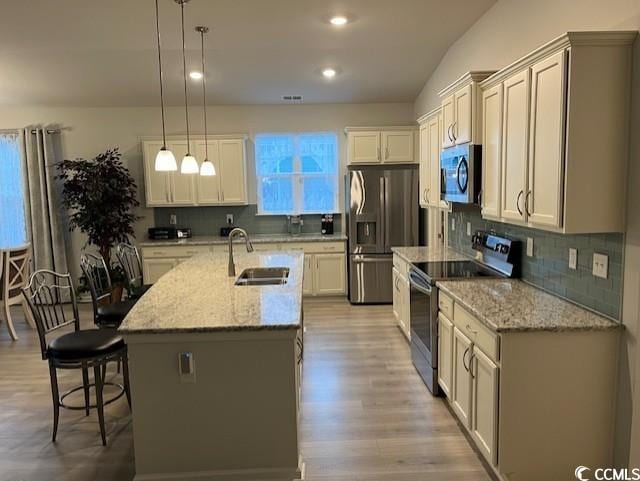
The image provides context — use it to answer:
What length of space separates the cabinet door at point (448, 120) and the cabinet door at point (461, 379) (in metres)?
1.63

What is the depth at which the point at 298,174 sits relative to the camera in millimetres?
6551

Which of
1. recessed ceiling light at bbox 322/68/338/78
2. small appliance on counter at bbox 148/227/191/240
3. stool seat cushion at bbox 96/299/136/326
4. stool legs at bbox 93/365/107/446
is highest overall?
recessed ceiling light at bbox 322/68/338/78

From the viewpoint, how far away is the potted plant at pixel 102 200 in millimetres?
5625

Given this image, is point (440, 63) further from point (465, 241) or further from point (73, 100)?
point (73, 100)

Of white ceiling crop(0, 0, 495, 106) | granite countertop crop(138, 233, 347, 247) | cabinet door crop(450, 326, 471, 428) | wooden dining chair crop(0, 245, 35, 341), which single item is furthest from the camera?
granite countertop crop(138, 233, 347, 247)

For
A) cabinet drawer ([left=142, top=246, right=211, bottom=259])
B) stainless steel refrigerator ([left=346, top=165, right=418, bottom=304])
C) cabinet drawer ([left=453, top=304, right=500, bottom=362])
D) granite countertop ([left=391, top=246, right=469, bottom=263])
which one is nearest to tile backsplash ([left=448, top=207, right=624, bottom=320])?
cabinet drawer ([left=453, top=304, right=500, bottom=362])

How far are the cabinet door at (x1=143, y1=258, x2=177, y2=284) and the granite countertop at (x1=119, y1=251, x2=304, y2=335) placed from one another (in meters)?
2.30

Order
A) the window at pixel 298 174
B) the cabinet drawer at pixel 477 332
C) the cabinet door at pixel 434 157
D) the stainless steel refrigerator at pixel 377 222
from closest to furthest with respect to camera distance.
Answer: the cabinet drawer at pixel 477 332 → the cabinet door at pixel 434 157 → the stainless steel refrigerator at pixel 377 222 → the window at pixel 298 174

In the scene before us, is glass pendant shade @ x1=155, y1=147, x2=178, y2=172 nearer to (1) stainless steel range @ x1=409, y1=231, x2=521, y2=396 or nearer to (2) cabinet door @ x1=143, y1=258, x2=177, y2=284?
(1) stainless steel range @ x1=409, y1=231, x2=521, y2=396

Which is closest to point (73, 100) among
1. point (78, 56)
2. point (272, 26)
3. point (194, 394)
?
point (78, 56)

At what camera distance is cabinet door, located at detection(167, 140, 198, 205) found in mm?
6055

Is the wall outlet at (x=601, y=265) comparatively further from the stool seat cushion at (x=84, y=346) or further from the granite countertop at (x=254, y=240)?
the granite countertop at (x=254, y=240)

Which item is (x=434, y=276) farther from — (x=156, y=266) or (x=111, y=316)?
(x=156, y=266)

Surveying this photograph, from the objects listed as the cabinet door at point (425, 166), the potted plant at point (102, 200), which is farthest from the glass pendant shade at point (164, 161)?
the potted plant at point (102, 200)
